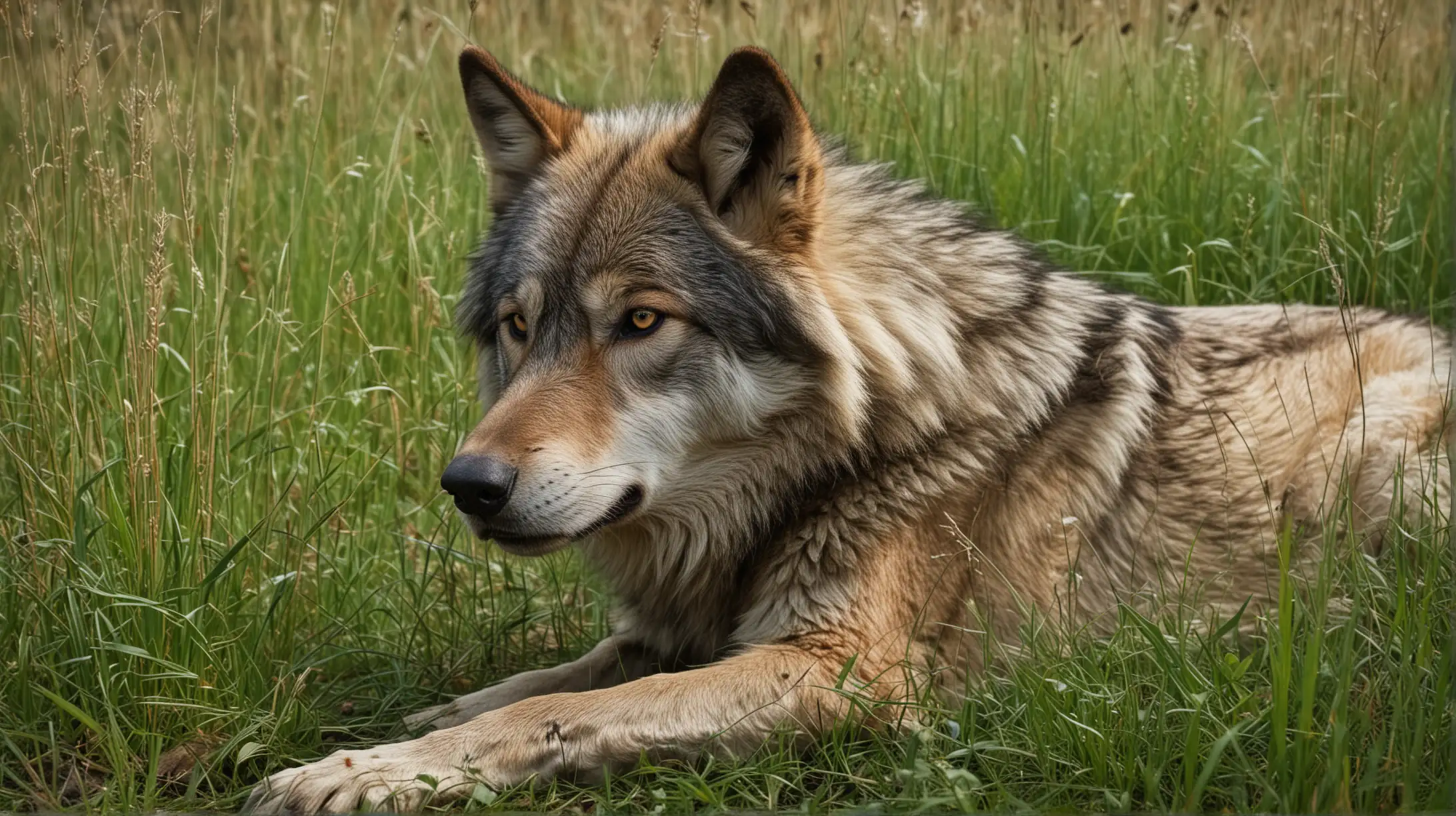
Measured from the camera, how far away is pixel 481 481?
121 inches

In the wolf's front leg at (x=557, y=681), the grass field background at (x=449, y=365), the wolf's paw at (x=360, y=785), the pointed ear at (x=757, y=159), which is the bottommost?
the wolf's front leg at (x=557, y=681)

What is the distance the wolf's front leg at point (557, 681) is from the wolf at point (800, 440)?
1cm

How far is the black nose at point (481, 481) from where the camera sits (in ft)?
10.1

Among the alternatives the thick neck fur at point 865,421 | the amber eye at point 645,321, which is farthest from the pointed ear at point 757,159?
the amber eye at point 645,321

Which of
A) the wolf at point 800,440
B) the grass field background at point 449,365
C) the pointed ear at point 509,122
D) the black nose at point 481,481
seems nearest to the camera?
the grass field background at point 449,365

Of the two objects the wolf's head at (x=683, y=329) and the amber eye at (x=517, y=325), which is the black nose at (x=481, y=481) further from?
the amber eye at (x=517, y=325)

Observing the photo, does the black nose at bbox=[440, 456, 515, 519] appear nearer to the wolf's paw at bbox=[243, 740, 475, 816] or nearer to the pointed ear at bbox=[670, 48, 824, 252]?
the wolf's paw at bbox=[243, 740, 475, 816]

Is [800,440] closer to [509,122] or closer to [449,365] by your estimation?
[509,122]

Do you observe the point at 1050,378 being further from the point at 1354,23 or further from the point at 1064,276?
the point at 1354,23

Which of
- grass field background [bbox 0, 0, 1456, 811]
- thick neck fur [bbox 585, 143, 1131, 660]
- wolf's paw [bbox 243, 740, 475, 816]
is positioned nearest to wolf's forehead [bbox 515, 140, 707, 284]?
thick neck fur [bbox 585, 143, 1131, 660]

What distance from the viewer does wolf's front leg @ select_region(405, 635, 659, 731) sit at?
3.64 meters

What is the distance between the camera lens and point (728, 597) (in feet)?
12.2

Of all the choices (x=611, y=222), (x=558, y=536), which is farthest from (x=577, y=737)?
(x=611, y=222)

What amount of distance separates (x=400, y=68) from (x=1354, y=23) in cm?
503
